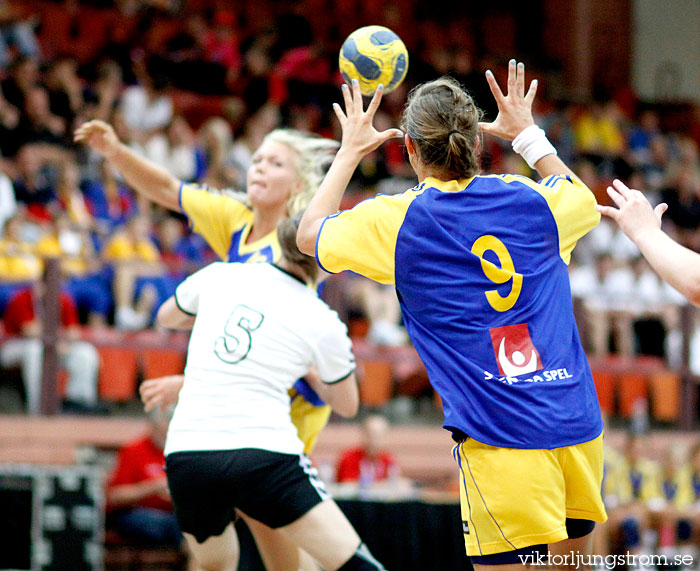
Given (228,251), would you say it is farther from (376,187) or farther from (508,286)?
(376,187)

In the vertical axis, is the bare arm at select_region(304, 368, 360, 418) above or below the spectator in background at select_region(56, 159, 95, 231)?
below

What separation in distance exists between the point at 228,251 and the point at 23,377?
14.1ft

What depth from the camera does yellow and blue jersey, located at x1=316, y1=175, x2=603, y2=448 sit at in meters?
2.81

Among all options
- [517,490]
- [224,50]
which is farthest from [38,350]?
[224,50]

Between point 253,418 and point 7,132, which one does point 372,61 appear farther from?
point 7,132

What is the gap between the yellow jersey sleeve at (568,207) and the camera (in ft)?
9.63

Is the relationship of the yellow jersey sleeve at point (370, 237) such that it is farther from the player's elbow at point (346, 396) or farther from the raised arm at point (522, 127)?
the player's elbow at point (346, 396)

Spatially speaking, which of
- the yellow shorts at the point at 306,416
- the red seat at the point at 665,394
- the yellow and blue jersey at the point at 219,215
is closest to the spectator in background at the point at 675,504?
the red seat at the point at 665,394

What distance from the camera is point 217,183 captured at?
34.7 ft

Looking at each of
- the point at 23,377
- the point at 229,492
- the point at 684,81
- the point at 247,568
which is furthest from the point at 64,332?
the point at 684,81

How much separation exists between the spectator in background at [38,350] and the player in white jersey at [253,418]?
4.66 m

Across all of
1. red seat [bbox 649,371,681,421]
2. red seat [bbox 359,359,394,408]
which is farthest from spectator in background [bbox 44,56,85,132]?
red seat [bbox 649,371,681,421]

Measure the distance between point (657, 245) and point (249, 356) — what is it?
1.56m

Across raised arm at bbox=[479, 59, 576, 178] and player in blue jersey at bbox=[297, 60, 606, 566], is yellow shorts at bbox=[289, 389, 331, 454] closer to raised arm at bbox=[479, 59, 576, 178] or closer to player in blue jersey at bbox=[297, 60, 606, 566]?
player in blue jersey at bbox=[297, 60, 606, 566]
